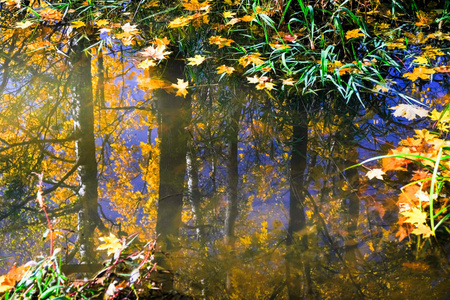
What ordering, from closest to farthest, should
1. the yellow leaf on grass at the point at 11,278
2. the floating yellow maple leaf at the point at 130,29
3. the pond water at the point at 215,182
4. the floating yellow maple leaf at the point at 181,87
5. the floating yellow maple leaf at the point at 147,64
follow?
1. the yellow leaf on grass at the point at 11,278
2. the pond water at the point at 215,182
3. the floating yellow maple leaf at the point at 181,87
4. the floating yellow maple leaf at the point at 147,64
5. the floating yellow maple leaf at the point at 130,29

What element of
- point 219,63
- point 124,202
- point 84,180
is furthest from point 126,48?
point 124,202

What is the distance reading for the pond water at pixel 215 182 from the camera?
119cm

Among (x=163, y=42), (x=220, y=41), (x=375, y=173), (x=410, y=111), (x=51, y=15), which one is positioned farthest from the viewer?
(x=51, y=15)

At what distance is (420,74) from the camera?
2293 millimetres

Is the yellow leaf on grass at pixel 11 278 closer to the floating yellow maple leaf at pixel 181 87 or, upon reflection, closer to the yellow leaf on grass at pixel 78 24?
the floating yellow maple leaf at pixel 181 87

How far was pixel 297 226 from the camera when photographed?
1.38m

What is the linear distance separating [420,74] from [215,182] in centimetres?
158

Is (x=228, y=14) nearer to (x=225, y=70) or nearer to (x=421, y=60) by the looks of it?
(x=225, y=70)

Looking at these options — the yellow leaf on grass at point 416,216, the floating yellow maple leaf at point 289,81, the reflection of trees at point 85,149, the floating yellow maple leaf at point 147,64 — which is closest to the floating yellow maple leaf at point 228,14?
the floating yellow maple leaf at point 147,64

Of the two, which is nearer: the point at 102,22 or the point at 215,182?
the point at 215,182

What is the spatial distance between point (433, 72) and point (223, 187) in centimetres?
167

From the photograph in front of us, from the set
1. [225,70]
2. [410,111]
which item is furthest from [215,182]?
[410,111]

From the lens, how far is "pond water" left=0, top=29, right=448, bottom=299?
119cm

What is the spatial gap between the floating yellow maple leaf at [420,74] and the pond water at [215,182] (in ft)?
0.30
